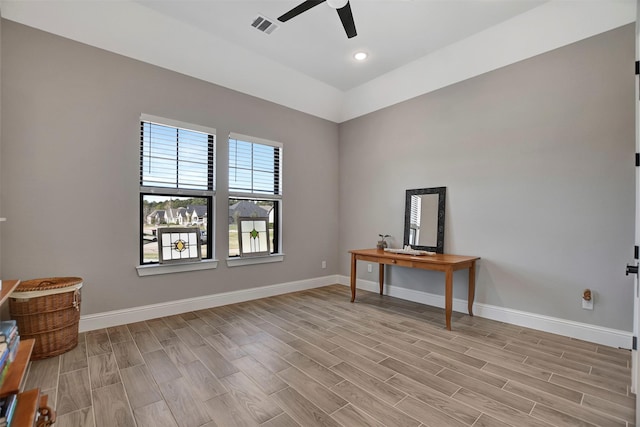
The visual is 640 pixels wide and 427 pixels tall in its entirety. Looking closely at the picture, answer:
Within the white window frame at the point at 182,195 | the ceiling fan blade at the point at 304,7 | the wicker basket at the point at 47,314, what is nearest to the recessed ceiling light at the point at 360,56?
the ceiling fan blade at the point at 304,7

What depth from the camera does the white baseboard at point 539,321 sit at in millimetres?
2668

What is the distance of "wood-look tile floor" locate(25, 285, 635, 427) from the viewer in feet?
5.71

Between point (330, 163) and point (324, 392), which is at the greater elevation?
point (330, 163)

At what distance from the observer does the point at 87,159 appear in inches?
116

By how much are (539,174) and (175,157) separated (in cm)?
400

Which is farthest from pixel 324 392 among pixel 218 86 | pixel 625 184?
pixel 218 86

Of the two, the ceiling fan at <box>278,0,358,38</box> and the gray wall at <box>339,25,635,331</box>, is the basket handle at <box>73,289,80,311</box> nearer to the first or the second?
the ceiling fan at <box>278,0,358,38</box>

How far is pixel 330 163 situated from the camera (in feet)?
16.9

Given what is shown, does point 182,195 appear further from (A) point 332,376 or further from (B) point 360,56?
(B) point 360,56

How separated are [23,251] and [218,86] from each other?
2.65 m

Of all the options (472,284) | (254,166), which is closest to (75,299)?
(254,166)

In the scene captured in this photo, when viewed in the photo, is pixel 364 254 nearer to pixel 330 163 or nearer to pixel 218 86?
pixel 330 163

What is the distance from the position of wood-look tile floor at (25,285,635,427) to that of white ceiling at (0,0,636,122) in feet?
9.53

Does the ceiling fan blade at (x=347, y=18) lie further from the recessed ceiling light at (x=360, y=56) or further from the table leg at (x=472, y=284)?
the table leg at (x=472, y=284)
